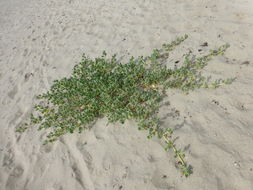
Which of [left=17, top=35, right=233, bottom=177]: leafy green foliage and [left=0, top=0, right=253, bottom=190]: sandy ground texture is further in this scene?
[left=17, top=35, right=233, bottom=177]: leafy green foliage

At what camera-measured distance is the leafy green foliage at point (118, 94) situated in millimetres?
3887

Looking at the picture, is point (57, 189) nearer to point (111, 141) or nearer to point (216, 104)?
point (111, 141)

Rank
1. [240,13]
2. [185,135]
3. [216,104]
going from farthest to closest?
1. [240,13]
2. [216,104]
3. [185,135]

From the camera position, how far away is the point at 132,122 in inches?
153

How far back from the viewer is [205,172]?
2943mm

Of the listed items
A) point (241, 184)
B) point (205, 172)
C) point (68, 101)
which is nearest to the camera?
point (241, 184)

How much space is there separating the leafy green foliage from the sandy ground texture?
156 millimetres

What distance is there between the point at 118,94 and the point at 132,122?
2.06ft

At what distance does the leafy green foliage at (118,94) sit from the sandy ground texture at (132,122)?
0.51 feet

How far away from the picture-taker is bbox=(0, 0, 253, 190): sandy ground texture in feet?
10.1

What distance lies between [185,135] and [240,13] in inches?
134

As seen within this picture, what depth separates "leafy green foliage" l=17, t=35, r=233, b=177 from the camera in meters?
3.89

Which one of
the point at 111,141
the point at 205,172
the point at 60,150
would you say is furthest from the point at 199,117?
the point at 60,150

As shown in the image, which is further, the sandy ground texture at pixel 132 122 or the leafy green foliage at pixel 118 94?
the leafy green foliage at pixel 118 94
